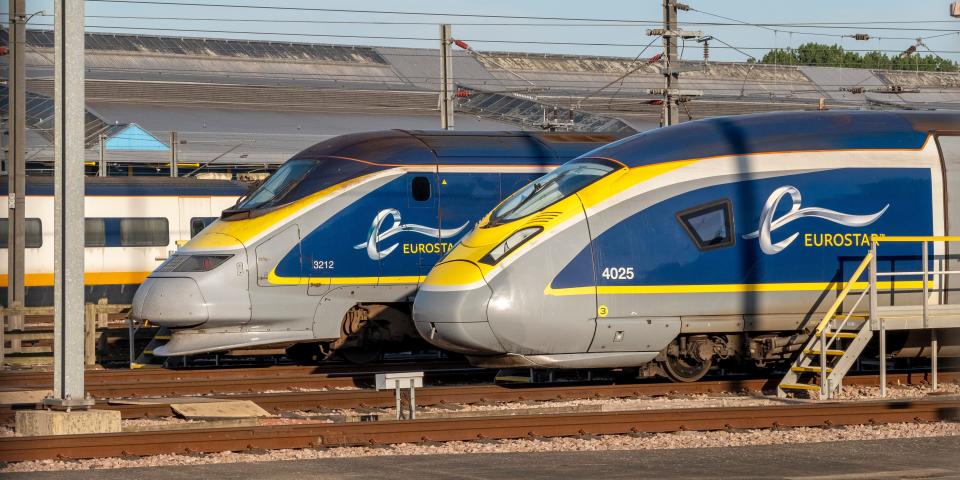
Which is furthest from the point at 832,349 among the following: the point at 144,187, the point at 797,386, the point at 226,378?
the point at 144,187

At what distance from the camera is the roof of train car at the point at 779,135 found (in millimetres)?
15461

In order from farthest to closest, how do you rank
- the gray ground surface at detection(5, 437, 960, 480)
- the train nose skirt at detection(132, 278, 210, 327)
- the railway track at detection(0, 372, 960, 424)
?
the train nose skirt at detection(132, 278, 210, 327), the railway track at detection(0, 372, 960, 424), the gray ground surface at detection(5, 437, 960, 480)

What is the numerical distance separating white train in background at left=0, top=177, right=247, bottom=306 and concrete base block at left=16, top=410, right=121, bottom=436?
1792cm

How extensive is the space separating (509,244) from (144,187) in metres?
18.1

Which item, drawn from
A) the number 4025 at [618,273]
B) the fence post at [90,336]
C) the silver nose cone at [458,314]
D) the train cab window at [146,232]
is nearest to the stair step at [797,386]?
the number 4025 at [618,273]

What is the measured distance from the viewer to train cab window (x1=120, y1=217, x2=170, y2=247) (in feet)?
102

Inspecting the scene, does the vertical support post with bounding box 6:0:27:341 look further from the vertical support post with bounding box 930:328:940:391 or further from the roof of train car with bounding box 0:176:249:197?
the vertical support post with bounding box 930:328:940:391

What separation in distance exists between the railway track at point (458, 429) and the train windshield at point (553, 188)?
3.16m

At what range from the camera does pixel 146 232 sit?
102 feet

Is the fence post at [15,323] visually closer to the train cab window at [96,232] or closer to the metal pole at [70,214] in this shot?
the train cab window at [96,232]

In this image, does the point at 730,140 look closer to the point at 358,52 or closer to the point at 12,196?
the point at 12,196

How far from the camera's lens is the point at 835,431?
494 inches

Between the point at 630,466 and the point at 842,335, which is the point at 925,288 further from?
the point at 630,466

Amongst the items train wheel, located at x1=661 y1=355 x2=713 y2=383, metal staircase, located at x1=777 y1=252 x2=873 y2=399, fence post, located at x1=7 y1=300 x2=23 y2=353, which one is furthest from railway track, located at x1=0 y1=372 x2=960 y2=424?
fence post, located at x1=7 y1=300 x2=23 y2=353
